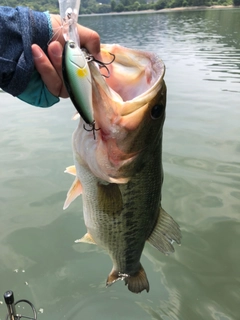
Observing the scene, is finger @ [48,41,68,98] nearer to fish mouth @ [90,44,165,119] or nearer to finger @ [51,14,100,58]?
finger @ [51,14,100,58]

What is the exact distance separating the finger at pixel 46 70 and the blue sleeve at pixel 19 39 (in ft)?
0.10

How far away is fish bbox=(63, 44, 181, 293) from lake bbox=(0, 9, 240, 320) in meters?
1.10

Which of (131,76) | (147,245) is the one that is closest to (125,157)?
(131,76)

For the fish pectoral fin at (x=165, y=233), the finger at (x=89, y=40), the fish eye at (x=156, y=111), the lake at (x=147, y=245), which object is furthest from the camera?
the lake at (x=147, y=245)

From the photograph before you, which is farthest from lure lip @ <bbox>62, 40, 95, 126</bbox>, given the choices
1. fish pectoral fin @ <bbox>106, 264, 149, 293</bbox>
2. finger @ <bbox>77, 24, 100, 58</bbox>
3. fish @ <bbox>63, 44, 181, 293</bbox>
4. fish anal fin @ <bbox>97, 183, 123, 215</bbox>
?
fish pectoral fin @ <bbox>106, 264, 149, 293</bbox>

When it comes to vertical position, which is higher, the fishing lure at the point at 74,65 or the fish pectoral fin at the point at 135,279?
the fishing lure at the point at 74,65

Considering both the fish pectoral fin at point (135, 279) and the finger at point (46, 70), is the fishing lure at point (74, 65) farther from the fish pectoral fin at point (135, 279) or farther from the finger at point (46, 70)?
the fish pectoral fin at point (135, 279)

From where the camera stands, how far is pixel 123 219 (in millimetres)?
2164

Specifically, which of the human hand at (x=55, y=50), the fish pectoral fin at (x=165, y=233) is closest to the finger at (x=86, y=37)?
the human hand at (x=55, y=50)

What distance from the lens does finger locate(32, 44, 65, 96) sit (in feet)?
5.21

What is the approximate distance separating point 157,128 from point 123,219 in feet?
2.18

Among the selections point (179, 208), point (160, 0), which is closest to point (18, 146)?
point (179, 208)

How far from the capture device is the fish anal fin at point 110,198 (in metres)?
1.97

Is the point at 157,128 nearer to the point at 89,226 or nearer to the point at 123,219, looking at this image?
the point at 123,219
